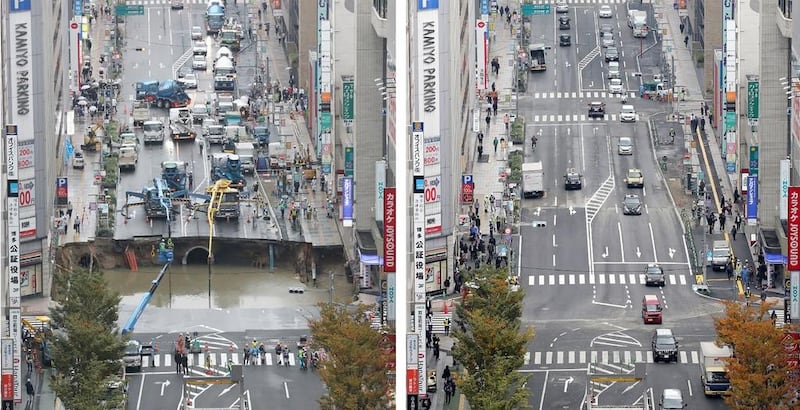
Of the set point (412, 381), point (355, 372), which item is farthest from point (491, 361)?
point (355, 372)

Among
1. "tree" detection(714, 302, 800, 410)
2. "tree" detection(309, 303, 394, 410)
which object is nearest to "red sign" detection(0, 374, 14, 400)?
"tree" detection(309, 303, 394, 410)

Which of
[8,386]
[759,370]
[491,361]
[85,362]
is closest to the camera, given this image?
[759,370]

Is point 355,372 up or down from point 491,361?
down

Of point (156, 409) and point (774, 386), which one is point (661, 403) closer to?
point (774, 386)

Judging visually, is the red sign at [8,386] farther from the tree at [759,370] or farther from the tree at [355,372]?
the tree at [759,370]

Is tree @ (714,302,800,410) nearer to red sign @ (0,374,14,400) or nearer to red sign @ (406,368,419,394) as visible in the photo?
red sign @ (406,368,419,394)

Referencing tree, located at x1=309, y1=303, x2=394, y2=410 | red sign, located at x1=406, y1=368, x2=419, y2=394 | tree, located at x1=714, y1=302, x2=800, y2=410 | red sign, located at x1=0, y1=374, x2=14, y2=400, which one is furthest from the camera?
red sign, located at x1=0, y1=374, x2=14, y2=400

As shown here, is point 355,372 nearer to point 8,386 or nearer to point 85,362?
point 85,362
